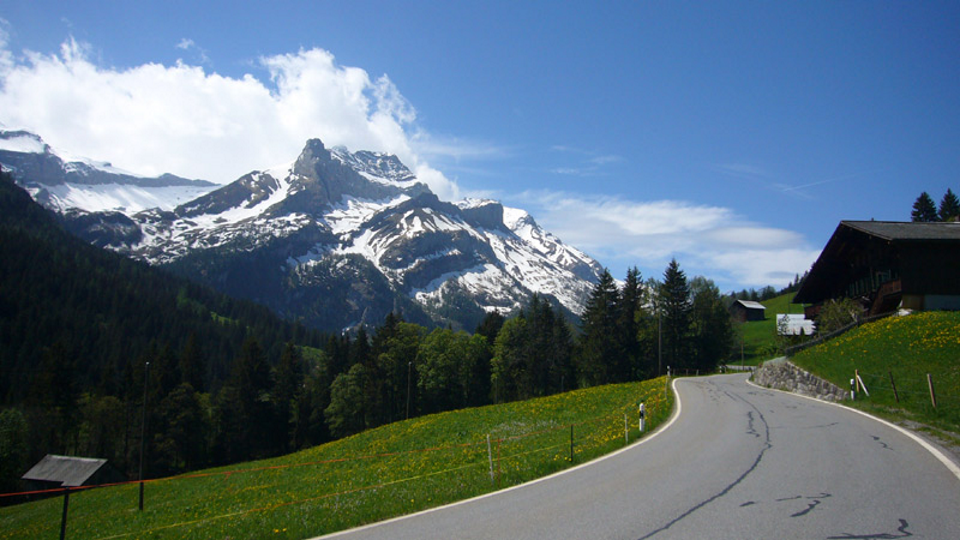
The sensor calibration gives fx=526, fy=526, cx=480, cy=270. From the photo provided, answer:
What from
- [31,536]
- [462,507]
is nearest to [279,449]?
[31,536]

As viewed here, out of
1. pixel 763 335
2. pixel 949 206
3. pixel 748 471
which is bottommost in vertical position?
pixel 748 471

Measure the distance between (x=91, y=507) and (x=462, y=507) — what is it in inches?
1400

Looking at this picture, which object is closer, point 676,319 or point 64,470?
point 64,470

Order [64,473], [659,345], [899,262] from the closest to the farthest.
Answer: [899,262] → [64,473] → [659,345]

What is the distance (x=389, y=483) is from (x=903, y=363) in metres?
25.7

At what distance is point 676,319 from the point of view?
69938mm

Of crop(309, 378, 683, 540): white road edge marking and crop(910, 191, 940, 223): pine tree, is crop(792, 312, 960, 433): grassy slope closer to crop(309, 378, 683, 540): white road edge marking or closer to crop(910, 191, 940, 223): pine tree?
crop(309, 378, 683, 540): white road edge marking

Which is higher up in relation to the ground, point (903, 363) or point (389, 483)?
point (903, 363)

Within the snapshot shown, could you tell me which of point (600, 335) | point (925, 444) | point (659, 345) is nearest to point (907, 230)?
point (659, 345)

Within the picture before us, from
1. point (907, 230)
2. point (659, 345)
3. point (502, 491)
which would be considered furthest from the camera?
point (659, 345)

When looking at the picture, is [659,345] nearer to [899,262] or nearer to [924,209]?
[899,262]

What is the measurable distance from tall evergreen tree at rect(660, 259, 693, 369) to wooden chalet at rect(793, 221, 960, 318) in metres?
21.4

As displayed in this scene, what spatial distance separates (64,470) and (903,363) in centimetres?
7433

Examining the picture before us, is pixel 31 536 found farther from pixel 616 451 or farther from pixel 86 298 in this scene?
pixel 86 298
